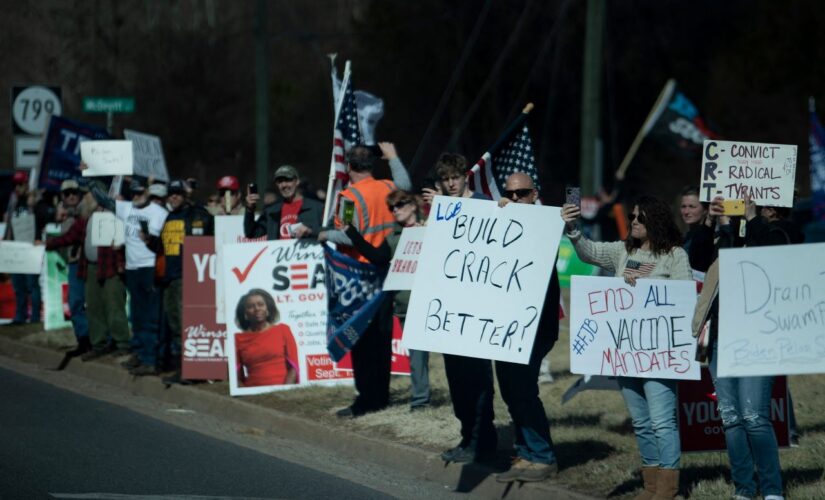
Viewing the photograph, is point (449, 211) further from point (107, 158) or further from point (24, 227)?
point (24, 227)

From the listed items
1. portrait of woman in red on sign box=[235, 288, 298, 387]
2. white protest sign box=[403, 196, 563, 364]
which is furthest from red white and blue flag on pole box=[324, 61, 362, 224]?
white protest sign box=[403, 196, 563, 364]

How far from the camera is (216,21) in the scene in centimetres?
4744

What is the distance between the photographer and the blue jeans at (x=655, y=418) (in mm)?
7547

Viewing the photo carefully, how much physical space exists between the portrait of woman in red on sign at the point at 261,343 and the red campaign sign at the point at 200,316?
2.30 feet

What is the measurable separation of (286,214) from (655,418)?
5345 millimetres

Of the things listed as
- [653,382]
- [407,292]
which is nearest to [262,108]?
[407,292]

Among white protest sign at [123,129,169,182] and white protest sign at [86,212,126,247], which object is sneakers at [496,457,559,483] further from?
white protest sign at [123,129,169,182]

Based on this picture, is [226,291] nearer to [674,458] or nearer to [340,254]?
[340,254]

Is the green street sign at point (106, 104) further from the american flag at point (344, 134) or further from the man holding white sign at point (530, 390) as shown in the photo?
the man holding white sign at point (530, 390)

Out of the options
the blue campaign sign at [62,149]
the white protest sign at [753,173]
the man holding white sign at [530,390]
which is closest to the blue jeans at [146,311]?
the blue campaign sign at [62,149]

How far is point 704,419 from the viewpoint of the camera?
8.64m

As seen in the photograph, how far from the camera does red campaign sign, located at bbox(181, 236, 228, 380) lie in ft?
42.5

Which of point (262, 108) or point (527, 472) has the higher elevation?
point (262, 108)

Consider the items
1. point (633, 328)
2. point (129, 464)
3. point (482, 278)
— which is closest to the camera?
point (633, 328)
